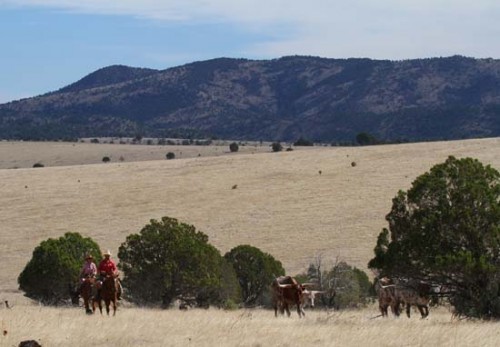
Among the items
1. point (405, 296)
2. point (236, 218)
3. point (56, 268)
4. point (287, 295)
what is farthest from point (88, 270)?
point (236, 218)

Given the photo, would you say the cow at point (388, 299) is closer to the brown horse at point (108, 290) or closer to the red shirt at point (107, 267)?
the brown horse at point (108, 290)

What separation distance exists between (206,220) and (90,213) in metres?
7.29

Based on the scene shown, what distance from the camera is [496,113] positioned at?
143125mm

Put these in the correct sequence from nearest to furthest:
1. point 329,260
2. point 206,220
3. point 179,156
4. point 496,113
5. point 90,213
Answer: point 329,260
point 206,220
point 90,213
point 179,156
point 496,113

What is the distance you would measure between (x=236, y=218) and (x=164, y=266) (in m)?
21.3

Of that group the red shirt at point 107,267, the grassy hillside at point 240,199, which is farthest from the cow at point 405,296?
the grassy hillside at point 240,199

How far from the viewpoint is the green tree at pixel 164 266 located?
28.7 meters

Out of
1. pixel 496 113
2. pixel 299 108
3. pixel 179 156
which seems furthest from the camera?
pixel 299 108

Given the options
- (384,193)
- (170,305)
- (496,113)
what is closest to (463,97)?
(496,113)

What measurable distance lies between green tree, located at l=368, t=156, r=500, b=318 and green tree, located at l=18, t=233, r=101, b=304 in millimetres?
10838

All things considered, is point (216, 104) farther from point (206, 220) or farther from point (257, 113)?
point (206, 220)

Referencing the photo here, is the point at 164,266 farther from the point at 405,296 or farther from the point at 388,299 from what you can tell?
the point at 405,296

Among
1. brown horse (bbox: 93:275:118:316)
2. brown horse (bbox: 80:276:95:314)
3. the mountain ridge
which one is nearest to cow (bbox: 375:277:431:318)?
brown horse (bbox: 93:275:118:316)

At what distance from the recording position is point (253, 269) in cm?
3356
